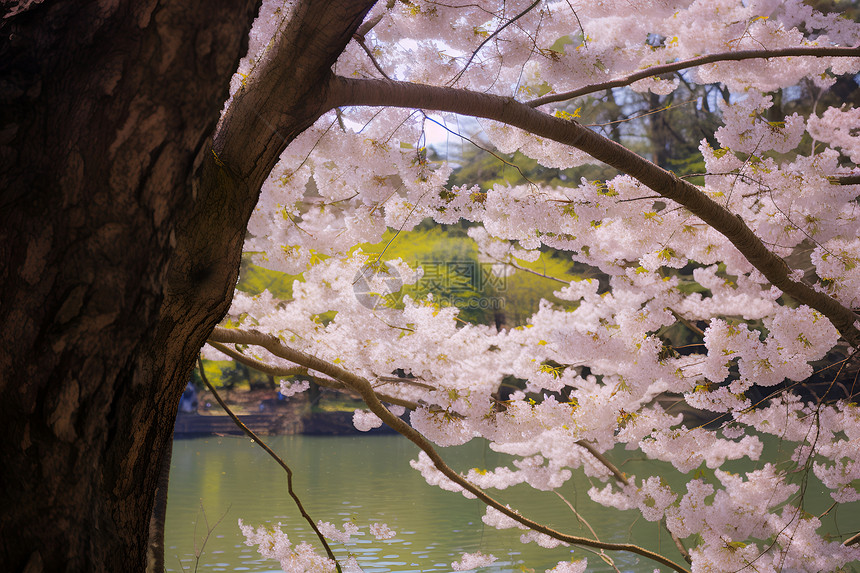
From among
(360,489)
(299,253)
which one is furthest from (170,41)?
(360,489)

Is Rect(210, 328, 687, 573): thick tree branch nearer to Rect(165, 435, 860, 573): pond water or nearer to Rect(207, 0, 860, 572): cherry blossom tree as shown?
Rect(207, 0, 860, 572): cherry blossom tree

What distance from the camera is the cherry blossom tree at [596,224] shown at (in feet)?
7.65

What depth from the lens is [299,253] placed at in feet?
12.6

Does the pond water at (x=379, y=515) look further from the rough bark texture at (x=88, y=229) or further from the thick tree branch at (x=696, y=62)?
the rough bark texture at (x=88, y=229)

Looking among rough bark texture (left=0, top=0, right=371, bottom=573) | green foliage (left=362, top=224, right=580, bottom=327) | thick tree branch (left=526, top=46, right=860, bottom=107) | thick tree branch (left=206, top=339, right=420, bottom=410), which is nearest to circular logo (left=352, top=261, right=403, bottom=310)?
thick tree branch (left=206, top=339, right=420, bottom=410)

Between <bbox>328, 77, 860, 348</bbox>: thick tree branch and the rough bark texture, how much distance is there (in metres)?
0.46

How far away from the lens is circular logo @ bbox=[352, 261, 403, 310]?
4047 millimetres

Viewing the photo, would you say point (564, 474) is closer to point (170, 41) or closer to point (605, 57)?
point (605, 57)

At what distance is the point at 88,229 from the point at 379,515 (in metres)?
6.79

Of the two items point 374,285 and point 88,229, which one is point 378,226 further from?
point 88,229

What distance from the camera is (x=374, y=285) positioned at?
419 centimetres
